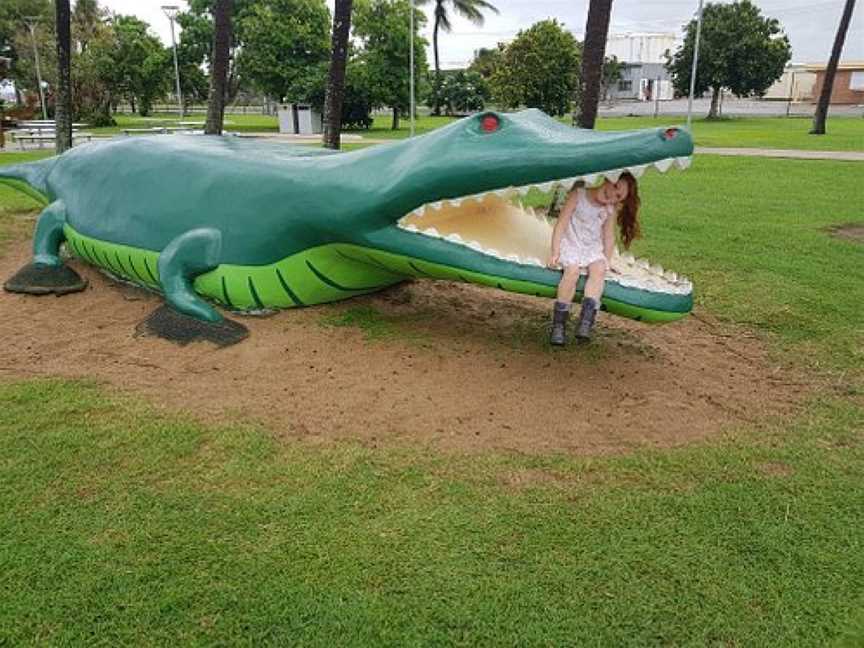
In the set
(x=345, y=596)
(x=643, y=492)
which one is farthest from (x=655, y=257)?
(x=345, y=596)

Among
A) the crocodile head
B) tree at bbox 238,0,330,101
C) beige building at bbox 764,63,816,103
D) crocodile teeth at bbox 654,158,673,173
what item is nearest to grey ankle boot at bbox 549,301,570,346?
the crocodile head

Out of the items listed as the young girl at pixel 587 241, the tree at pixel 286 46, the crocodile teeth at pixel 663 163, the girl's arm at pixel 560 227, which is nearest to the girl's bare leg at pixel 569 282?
the young girl at pixel 587 241

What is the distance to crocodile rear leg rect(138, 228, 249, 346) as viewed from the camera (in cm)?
509

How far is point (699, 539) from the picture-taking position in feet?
10.2

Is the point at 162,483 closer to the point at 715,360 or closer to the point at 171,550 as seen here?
the point at 171,550

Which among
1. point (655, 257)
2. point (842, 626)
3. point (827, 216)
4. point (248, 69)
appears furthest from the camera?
point (248, 69)

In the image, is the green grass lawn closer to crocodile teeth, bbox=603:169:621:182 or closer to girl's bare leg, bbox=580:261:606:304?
girl's bare leg, bbox=580:261:606:304

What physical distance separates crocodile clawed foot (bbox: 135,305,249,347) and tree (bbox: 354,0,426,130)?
27624 millimetres

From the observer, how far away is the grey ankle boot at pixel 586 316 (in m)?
4.14

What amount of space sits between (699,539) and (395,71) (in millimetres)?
30521

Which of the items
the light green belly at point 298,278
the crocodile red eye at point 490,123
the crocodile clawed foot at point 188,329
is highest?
the crocodile red eye at point 490,123

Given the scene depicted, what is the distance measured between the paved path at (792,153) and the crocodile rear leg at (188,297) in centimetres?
1612

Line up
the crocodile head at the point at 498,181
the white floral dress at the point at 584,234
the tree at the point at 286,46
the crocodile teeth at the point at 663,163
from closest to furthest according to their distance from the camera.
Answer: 1. the crocodile teeth at the point at 663,163
2. the crocodile head at the point at 498,181
3. the white floral dress at the point at 584,234
4. the tree at the point at 286,46

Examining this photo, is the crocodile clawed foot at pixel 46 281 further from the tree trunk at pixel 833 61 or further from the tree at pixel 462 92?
the tree at pixel 462 92
